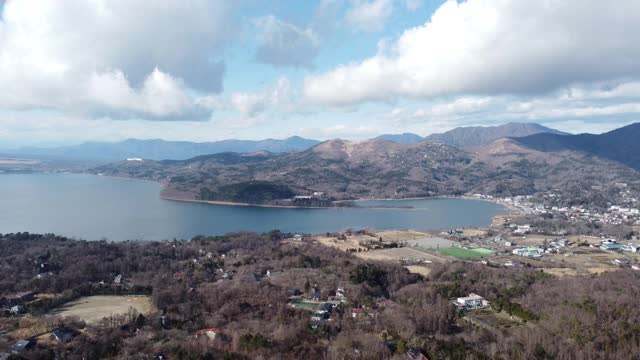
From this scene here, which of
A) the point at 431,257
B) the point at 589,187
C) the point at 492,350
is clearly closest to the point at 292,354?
the point at 492,350

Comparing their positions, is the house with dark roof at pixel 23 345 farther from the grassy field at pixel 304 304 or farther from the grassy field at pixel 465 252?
the grassy field at pixel 465 252

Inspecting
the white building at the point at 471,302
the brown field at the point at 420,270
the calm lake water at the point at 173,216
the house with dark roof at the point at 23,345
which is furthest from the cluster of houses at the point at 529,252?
the house with dark roof at the point at 23,345

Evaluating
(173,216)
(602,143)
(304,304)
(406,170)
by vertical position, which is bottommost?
(304,304)

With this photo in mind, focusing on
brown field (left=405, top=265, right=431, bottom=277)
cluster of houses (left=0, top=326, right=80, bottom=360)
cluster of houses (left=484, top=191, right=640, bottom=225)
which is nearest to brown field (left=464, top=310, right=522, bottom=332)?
brown field (left=405, top=265, right=431, bottom=277)

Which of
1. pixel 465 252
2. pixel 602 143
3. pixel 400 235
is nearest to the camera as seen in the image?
pixel 465 252

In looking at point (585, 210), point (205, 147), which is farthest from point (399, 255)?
point (205, 147)

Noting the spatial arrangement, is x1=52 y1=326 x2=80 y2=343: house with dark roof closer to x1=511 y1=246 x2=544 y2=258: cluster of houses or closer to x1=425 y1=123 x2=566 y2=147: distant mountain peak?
x1=511 y1=246 x2=544 y2=258: cluster of houses

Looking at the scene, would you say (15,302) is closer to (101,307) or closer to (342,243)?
(101,307)
